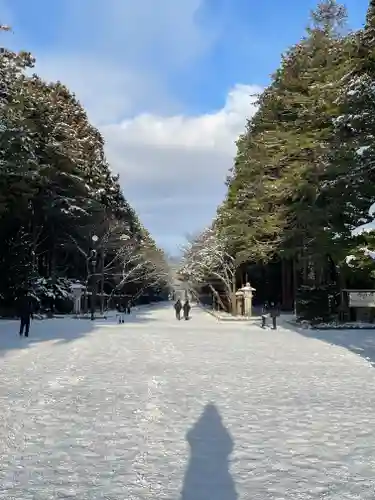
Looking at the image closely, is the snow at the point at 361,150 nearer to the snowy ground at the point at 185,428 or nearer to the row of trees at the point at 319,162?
the row of trees at the point at 319,162

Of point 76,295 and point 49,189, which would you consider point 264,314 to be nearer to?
point 76,295

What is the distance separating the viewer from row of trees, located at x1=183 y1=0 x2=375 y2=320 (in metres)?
21.9

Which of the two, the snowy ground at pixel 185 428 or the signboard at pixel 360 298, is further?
the signboard at pixel 360 298

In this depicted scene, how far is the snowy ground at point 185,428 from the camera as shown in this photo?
5.16 metres

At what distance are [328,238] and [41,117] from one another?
2177 centimetres

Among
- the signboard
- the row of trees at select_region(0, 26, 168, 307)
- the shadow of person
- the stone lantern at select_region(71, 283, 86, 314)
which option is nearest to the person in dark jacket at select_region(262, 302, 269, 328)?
the signboard

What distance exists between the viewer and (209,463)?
229 inches

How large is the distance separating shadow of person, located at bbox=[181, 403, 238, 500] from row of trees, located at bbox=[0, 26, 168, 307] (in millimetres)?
20587

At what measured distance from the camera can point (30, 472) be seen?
5.52 metres

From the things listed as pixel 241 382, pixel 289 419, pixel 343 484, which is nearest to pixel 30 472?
pixel 343 484

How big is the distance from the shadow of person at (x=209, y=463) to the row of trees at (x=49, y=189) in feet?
67.5

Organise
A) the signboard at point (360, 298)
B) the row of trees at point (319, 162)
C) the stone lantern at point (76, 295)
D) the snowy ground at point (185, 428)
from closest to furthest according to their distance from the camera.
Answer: the snowy ground at point (185, 428) < the row of trees at point (319, 162) < the signboard at point (360, 298) < the stone lantern at point (76, 295)

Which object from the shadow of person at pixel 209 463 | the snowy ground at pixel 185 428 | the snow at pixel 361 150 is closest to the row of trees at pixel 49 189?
the snow at pixel 361 150

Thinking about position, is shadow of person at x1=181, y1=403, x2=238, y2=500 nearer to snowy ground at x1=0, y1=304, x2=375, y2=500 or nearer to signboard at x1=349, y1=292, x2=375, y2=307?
snowy ground at x1=0, y1=304, x2=375, y2=500
